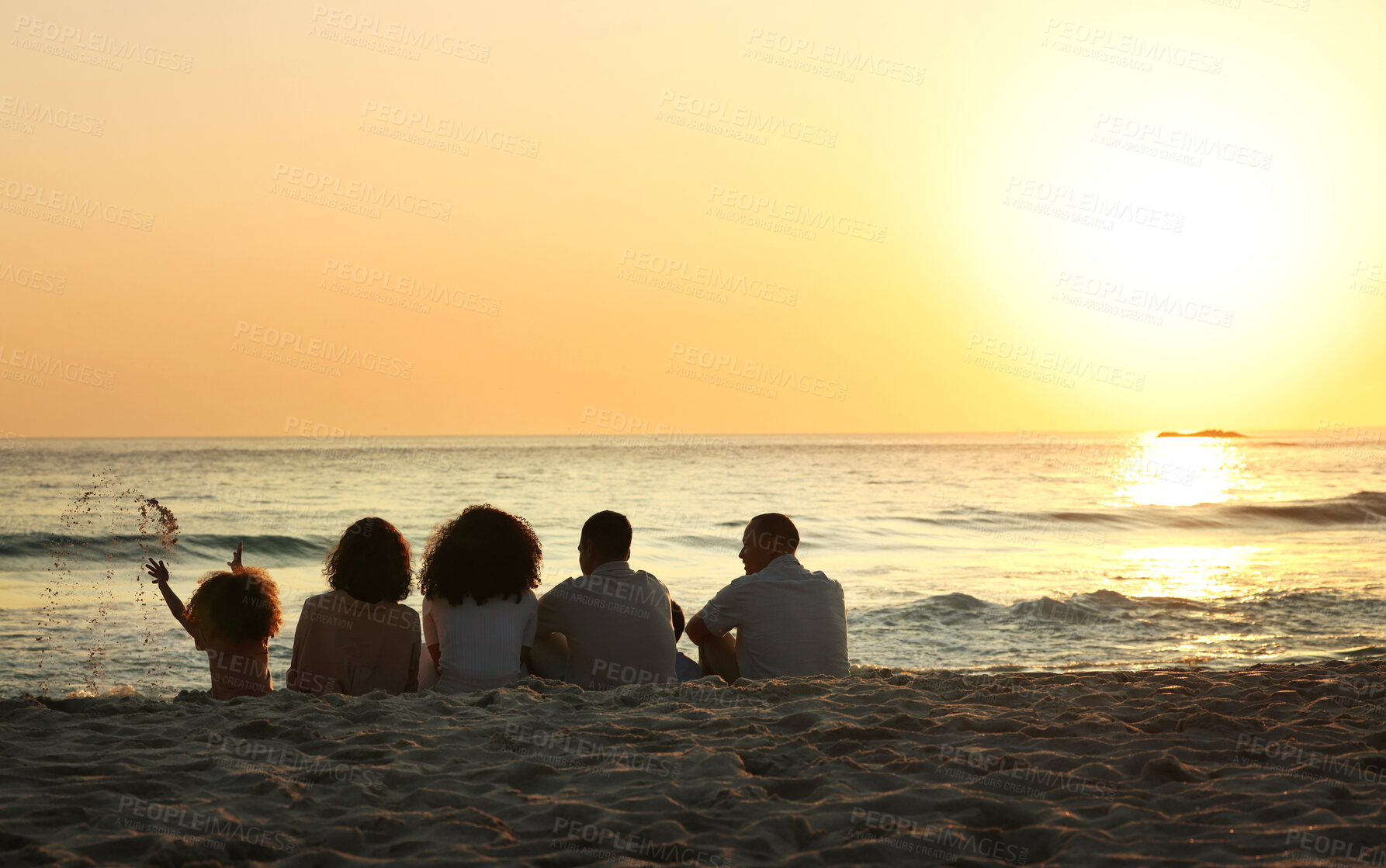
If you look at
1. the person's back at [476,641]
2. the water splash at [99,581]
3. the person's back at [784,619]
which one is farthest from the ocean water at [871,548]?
the person's back at [476,641]

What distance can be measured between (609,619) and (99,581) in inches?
451

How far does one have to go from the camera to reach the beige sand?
2.70 metres

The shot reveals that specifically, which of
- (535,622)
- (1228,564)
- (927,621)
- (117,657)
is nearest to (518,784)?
(535,622)

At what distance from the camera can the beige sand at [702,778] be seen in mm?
2697

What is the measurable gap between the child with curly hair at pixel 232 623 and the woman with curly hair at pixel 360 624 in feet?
0.65

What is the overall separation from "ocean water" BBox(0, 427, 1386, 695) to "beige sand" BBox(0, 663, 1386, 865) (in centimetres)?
423

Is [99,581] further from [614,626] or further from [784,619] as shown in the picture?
[784,619]

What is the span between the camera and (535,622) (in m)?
5.29

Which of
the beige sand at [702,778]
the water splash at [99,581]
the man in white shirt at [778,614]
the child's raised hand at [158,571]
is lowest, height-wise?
the water splash at [99,581]

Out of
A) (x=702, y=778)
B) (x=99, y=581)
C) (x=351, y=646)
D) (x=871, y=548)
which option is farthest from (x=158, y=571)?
(x=871, y=548)

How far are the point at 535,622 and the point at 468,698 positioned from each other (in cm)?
→ 70

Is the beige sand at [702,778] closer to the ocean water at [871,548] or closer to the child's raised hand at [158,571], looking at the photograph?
the child's raised hand at [158,571]

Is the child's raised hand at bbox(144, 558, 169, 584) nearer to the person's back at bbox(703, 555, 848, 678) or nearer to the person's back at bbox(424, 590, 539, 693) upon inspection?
the person's back at bbox(424, 590, 539, 693)

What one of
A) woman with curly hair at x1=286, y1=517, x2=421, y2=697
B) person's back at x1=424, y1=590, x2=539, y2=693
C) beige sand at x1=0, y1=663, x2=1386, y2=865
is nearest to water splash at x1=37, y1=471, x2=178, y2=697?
woman with curly hair at x1=286, y1=517, x2=421, y2=697
